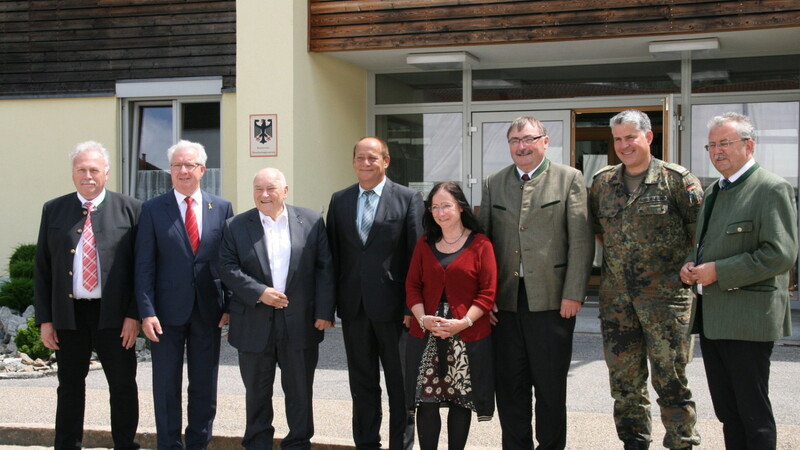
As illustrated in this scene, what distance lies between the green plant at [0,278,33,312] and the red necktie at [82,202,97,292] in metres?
5.15

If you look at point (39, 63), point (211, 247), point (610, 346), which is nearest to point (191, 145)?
point (211, 247)

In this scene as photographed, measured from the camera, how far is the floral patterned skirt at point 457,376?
4.77m

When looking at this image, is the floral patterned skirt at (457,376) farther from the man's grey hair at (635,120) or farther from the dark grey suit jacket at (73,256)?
the dark grey suit jacket at (73,256)

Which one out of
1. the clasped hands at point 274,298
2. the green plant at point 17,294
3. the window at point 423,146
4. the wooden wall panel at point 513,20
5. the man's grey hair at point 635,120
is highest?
the wooden wall panel at point 513,20

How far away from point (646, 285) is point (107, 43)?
8.60 m

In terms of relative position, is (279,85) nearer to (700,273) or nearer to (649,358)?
(649,358)

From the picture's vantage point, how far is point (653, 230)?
4695 millimetres

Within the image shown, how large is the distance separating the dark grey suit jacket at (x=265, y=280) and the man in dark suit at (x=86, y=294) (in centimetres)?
64

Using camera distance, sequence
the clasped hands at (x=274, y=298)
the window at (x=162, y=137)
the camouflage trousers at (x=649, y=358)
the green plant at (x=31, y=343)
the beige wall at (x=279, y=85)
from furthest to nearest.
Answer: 1. the window at (x=162, y=137)
2. the beige wall at (x=279, y=85)
3. the green plant at (x=31, y=343)
4. the clasped hands at (x=274, y=298)
5. the camouflage trousers at (x=649, y=358)

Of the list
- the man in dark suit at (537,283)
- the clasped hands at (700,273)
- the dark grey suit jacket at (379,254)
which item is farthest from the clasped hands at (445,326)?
the clasped hands at (700,273)

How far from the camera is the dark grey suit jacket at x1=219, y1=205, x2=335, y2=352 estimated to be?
5.03 m

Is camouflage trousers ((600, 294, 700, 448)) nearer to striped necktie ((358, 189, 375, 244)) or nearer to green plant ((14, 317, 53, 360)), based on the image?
striped necktie ((358, 189, 375, 244))

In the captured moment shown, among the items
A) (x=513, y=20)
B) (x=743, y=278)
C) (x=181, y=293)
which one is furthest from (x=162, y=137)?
(x=743, y=278)

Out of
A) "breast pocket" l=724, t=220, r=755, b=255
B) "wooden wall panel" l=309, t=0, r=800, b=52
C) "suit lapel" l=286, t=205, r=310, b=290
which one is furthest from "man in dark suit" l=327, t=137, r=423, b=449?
"wooden wall panel" l=309, t=0, r=800, b=52
